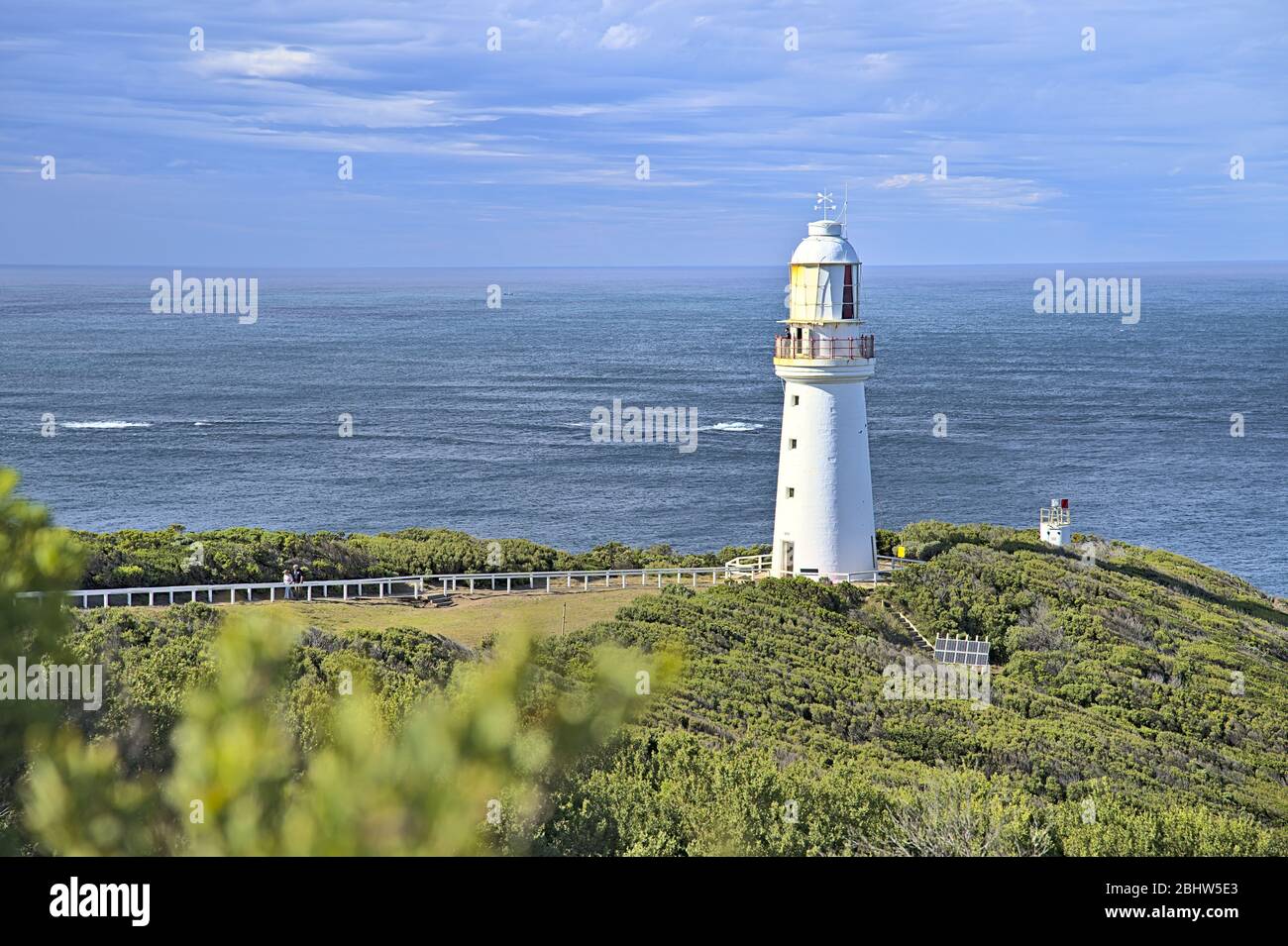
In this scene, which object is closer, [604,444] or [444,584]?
[444,584]

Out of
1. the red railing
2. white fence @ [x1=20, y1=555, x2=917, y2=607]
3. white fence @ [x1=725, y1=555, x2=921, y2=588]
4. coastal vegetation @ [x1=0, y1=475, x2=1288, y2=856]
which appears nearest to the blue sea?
white fence @ [x1=20, y1=555, x2=917, y2=607]

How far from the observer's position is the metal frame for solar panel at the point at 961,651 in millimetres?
22047

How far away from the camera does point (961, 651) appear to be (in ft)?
73.2

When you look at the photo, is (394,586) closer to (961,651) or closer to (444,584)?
(444,584)

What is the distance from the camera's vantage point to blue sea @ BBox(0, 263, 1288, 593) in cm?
4891

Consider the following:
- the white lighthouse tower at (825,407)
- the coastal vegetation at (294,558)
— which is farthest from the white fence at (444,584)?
the white lighthouse tower at (825,407)

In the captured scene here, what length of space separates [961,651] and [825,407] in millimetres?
5234

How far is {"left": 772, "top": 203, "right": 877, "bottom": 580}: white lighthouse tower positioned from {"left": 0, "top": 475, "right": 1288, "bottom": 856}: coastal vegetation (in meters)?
1.41

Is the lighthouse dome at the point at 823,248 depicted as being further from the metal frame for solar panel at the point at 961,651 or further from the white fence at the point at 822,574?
the metal frame for solar panel at the point at 961,651

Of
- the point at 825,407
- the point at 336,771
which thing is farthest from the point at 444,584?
the point at 336,771

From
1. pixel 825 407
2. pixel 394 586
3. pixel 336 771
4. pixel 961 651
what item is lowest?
pixel 961 651

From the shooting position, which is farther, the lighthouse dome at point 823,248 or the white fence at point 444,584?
the lighthouse dome at point 823,248

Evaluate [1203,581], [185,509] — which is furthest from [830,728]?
[185,509]

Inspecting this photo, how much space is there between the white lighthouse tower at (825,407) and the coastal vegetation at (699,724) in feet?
4.63
